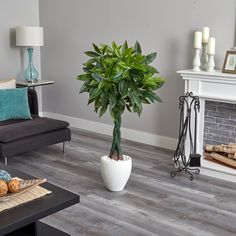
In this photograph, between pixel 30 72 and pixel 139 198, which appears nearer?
pixel 139 198

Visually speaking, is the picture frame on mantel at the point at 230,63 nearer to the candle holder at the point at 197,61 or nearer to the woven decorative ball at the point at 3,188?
the candle holder at the point at 197,61

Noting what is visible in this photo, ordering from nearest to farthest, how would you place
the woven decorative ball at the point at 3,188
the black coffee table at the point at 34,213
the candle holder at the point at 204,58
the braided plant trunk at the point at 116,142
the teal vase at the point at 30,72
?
the black coffee table at the point at 34,213 < the woven decorative ball at the point at 3,188 < the braided plant trunk at the point at 116,142 < the candle holder at the point at 204,58 < the teal vase at the point at 30,72

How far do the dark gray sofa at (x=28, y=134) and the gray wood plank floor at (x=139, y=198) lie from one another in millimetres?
224

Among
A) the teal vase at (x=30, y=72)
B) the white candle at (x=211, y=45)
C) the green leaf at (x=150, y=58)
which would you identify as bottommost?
the teal vase at (x=30, y=72)

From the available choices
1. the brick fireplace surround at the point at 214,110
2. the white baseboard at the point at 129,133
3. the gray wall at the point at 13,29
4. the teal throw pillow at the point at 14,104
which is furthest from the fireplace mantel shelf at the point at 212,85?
the gray wall at the point at 13,29

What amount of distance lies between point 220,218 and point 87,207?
1019 mm

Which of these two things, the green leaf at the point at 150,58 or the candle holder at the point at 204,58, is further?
the candle holder at the point at 204,58

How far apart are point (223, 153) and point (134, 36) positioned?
70.3 inches

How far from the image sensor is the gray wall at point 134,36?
4.43 metres

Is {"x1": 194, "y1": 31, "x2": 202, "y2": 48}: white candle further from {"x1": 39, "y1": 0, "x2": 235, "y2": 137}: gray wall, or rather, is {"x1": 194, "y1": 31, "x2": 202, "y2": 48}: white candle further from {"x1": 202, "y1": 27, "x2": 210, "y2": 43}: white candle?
{"x1": 39, "y1": 0, "x2": 235, "y2": 137}: gray wall

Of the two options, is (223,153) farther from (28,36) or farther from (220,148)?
(28,36)

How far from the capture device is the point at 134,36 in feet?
16.6

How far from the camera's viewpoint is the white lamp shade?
17.8 ft

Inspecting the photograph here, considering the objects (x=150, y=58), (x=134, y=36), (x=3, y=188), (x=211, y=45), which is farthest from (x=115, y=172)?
(x=134, y=36)
